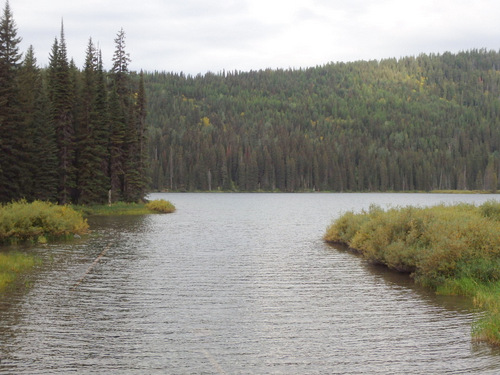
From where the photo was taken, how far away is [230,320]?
15.8 meters

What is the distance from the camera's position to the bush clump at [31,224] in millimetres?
31180

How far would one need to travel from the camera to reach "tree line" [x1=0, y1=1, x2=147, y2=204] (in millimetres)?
48531

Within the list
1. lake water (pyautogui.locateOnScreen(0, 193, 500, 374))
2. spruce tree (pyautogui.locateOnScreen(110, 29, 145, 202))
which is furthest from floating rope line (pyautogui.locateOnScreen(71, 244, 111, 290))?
spruce tree (pyautogui.locateOnScreen(110, 29, 145, 202))

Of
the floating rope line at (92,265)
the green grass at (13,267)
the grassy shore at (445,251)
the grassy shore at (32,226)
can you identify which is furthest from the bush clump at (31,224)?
the grassy shore at (445,251)

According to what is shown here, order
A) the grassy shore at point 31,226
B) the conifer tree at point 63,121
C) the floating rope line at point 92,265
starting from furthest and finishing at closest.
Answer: the conifer tree at point 63,121 → the grassy shore at point 31,226 → the floating rope line at point 92,265

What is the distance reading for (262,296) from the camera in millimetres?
19656

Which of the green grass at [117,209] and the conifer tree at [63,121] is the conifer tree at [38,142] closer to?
the conifer tree at [63,121]

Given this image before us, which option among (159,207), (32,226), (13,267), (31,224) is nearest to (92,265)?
(13,267)

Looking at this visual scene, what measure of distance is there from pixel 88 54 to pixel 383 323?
67.5m

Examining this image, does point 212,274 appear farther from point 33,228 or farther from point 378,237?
point 33,228

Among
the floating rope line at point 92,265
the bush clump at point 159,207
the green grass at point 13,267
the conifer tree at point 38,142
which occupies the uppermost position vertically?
the conifer tree at point 38,142

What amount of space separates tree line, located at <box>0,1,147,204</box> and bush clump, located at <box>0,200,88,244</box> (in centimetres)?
1368

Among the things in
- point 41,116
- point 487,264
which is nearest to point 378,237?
point 487,264

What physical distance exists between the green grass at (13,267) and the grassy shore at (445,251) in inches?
643
